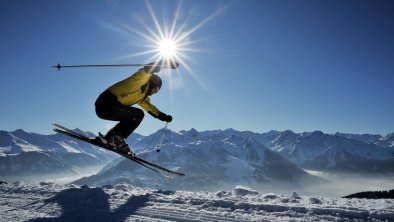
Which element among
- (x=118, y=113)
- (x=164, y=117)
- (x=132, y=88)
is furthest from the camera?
(x=164, y=117)

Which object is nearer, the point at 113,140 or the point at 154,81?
the point at 154,81

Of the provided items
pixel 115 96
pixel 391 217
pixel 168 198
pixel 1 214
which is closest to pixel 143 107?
pixel 115 96

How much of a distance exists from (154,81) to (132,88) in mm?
649

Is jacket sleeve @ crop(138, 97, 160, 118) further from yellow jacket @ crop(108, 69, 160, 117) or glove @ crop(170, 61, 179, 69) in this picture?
glove @ crop(170, 61, 179, 69)

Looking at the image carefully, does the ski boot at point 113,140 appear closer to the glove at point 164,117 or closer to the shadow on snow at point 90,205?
the glove at point 164,117

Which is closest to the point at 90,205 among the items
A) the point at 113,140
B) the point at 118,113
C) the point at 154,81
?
the point at 113,140

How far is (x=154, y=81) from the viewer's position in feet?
30.6

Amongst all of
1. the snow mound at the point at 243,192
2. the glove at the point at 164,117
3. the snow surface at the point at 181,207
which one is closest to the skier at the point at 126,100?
the glove at the point at 164,117

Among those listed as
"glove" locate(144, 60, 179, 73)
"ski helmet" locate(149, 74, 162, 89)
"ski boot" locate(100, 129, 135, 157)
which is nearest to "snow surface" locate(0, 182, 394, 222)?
"ski boot" locate(100, 129, 135, 157)

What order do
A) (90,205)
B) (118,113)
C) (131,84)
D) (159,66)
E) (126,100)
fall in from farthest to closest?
1. (90,205)
2. (118,113)
3. (126,100)
4. (131,84)
5. (159,66)

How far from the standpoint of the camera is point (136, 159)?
11.8 meters

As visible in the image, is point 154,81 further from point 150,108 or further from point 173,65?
point 150,108

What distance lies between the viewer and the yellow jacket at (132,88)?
8773mm

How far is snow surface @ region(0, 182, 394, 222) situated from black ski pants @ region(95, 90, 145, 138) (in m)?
2.55
